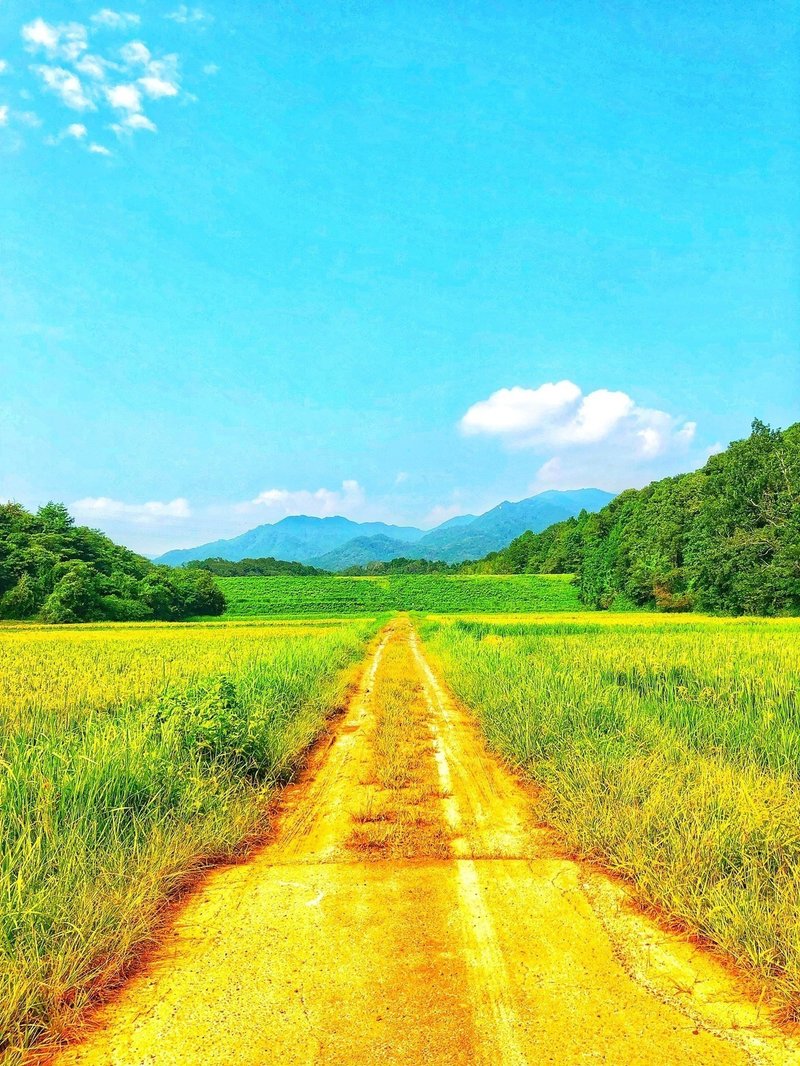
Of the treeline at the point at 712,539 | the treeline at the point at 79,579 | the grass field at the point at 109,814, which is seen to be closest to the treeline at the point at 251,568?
the treeline at the point at 79,579

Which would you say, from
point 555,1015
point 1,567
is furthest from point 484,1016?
point 1,567

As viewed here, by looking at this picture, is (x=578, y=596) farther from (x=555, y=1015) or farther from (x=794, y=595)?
(x=555, y=1015)

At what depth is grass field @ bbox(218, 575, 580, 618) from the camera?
6750 cm

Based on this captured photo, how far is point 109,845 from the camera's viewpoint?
406cm

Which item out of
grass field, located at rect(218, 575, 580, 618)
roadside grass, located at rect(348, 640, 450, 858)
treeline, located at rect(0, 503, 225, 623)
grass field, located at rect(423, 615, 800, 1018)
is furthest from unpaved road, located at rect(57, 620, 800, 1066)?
grass field, located at rect(218, 575, 580, 618)

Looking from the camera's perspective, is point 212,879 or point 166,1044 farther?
point 212,879

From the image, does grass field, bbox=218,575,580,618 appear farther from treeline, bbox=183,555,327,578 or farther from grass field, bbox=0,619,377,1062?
grass field, bbox=0,619,377,1062

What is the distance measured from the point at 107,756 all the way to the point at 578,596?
7192 cm

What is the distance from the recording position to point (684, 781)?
497 centimetres

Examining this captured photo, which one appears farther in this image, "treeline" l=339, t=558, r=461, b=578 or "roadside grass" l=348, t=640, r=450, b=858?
"treeline" l=339, t=558, r=461, b=578

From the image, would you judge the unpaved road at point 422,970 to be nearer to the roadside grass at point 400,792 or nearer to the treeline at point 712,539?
the roadside grass at point 400,792

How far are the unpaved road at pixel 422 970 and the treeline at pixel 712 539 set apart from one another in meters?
44.8

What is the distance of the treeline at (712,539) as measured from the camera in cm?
4147

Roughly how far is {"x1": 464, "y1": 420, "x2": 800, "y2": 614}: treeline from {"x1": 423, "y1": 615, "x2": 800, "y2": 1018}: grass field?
3680 cm
